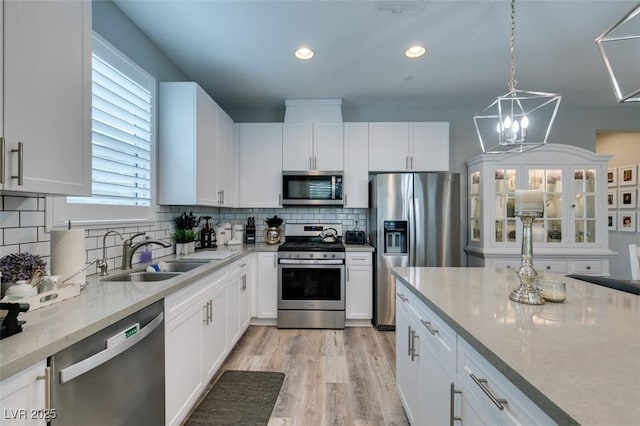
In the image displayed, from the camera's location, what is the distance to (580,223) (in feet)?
11.5

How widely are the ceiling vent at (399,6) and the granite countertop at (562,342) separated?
1.80 m

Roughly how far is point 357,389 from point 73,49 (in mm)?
2606

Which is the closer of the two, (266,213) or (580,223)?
(580,223)

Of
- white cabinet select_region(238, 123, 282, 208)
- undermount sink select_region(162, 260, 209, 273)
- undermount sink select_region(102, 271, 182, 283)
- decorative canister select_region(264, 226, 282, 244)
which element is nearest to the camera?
undermount sink select_region(102, 271, 182, 283)

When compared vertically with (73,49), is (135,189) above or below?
below

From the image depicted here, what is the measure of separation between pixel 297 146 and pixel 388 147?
112cm

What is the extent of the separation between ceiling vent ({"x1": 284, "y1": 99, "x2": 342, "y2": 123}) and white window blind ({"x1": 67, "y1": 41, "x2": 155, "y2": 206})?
1641 mm

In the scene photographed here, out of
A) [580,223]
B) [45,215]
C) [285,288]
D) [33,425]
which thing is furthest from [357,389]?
[580,223]

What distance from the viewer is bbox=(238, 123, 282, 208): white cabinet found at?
3689mm

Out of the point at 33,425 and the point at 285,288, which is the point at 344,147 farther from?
the point at 33,425

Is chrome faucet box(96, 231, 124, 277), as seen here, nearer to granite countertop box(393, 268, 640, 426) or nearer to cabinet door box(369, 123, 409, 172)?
granite countertop box(393, 268, 640, 426)

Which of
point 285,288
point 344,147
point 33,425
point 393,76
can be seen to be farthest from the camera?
point 344,147

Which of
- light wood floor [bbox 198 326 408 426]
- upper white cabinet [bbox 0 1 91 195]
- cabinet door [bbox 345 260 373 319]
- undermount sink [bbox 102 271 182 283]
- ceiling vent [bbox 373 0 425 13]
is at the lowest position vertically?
light wood floor [bbox 198 326 408 426]

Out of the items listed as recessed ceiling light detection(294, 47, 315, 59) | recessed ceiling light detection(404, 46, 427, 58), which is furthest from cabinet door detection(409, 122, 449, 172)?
recessed ceiling light detection(294, 47, 315, 59)
